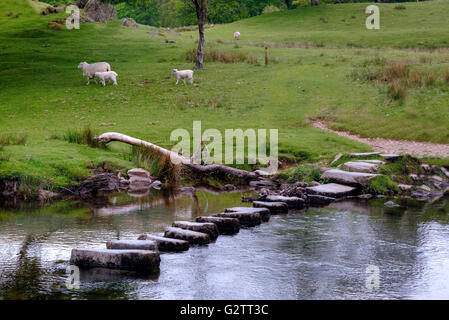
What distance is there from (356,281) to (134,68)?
3050 cm

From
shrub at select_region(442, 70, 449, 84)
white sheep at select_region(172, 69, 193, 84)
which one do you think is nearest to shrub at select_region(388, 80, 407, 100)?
shrub at select_region(442, 70, 449, 84)

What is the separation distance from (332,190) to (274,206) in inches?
117

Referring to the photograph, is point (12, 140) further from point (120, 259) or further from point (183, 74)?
point (183, 74)

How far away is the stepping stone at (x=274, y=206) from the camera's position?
14.6 m

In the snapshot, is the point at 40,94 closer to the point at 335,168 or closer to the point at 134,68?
the point at 134,68

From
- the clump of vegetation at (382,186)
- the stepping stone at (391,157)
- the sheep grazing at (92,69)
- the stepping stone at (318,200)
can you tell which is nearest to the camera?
the stepping stone at (318,200)

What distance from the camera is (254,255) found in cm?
1074

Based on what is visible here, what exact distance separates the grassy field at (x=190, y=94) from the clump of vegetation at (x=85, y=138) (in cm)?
44

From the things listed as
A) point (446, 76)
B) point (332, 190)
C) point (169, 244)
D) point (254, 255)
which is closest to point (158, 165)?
point (332, 190)

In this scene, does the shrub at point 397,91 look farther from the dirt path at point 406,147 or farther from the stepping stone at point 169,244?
the stepping stone at point 169,244

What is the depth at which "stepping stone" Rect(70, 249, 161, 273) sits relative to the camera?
32.3 feet

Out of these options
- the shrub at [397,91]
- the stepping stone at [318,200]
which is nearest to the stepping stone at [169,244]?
the stepping stone at [318,200]

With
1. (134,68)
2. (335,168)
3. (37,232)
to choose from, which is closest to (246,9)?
(134,68)

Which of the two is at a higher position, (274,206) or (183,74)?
(183,74)
